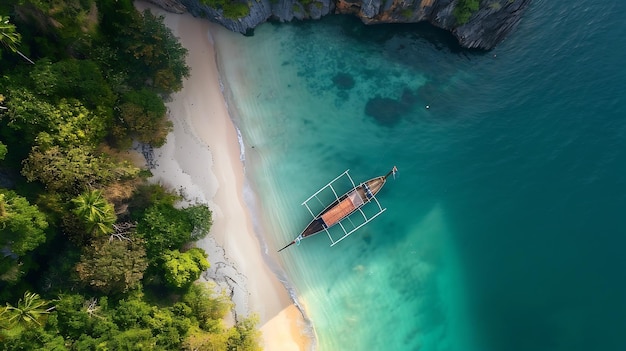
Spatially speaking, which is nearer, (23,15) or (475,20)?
(23,15)

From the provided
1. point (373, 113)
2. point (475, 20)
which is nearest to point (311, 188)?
point (373, 113)

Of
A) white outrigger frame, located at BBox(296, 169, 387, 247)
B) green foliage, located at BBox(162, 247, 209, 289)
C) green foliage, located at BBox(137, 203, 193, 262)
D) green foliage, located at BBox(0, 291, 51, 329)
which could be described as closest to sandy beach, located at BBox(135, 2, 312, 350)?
green foliage, located at BBox(162, 247, 209, 289)

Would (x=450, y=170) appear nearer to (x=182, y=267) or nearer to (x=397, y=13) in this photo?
(x=397, y=13)

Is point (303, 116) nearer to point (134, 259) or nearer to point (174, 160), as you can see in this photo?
Answer: point (174, 160)

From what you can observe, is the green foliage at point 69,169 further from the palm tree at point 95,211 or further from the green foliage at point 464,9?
the green foliage at point 464,9

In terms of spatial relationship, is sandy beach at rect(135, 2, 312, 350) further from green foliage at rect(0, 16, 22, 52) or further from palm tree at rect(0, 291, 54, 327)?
palm tree at rect(0, 291, 54, 327)

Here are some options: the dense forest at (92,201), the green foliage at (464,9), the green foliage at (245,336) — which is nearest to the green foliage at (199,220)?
the dense forest at (92,201)
